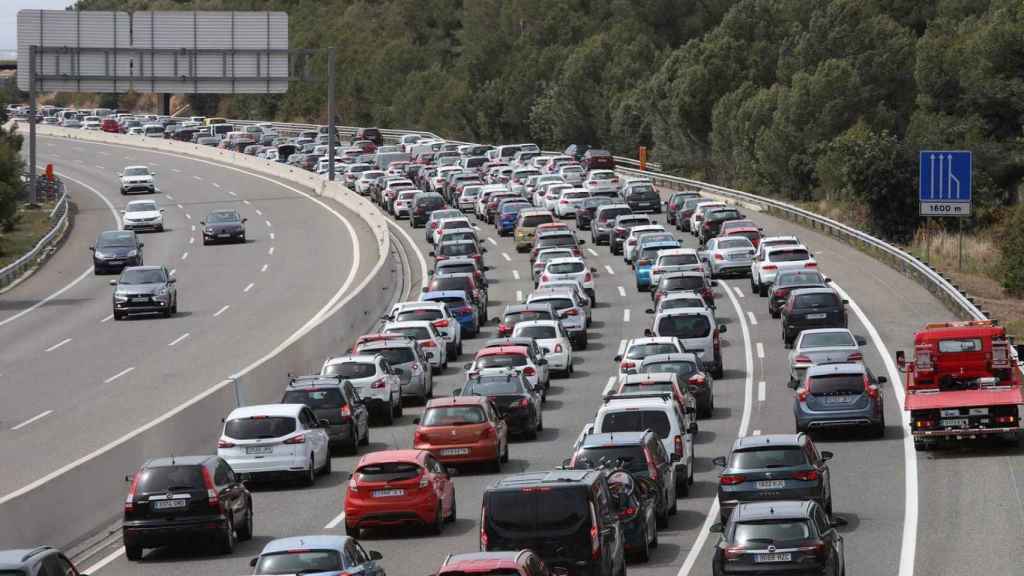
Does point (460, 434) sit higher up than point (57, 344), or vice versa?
point (460, 434)

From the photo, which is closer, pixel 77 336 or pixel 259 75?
pixel 77 336

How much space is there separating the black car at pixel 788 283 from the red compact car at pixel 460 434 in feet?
65.4

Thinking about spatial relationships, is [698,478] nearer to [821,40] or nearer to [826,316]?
[826,316]

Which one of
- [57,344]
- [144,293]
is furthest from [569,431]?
[144,293]

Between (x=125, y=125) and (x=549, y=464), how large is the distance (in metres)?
119

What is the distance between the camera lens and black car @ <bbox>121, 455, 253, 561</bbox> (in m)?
23.5

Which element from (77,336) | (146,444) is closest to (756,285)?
(77,336)

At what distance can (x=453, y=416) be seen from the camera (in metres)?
29.8

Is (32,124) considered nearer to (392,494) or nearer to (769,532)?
(392,494)

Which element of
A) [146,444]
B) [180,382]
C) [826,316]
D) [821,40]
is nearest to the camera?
[146,444]

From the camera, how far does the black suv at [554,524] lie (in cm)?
1977

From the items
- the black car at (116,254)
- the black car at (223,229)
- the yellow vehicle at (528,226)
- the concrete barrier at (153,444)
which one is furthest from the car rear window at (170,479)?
the black car at (223,229)

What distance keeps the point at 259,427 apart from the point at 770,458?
860 centimetres

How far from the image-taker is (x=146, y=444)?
2794 cm
